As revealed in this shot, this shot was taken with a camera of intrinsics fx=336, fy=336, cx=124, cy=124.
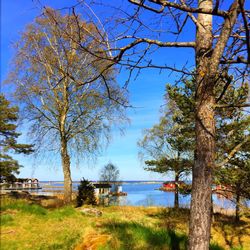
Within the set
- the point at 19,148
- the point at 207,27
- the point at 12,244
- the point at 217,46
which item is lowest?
the point at 12,244

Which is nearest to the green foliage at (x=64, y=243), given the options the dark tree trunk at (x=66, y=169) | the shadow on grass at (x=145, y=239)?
the shadow on grass at (x=145, y=239)

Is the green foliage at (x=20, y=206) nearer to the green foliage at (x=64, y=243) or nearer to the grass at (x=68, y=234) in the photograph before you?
the grass at (x=68, y=234)

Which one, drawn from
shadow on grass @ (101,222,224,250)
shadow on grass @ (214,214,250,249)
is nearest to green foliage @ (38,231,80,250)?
shadow on grass @ (101,222,224,250)

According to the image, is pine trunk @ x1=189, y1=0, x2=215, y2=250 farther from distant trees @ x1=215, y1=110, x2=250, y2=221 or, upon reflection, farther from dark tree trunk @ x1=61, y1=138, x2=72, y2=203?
dark tree trunk @ x1=61, y1=138, x2=72, y2=203

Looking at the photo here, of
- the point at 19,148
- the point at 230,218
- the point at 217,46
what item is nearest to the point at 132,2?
the point at 217,46

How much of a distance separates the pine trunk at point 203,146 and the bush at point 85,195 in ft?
40.3

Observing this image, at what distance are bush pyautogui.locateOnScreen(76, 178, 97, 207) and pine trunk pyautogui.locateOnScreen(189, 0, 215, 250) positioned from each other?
12.3 m

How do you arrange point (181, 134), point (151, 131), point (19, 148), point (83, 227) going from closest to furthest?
point (83, 227) → point (19, 148) → point (181, 134) → point (151, 131)

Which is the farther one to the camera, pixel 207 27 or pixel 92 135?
pixel 92 135

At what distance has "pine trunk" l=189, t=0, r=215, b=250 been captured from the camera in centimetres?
374

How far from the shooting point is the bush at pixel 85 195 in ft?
51.3

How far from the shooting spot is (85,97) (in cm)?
1684

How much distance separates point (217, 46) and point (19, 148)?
8.86 meters

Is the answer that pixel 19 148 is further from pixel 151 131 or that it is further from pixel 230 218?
pixel 230 218
